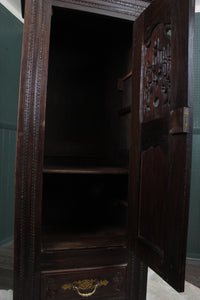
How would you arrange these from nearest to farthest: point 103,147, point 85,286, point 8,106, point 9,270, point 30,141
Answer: point 30,141 → point 85,286 → point 103,147 → point 9,270 → point 8,106

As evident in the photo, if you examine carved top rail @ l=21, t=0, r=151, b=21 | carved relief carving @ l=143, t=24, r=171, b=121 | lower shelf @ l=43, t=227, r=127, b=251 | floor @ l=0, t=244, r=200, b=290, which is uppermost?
carved top rail @ l=21, t=0, r=151, b=21

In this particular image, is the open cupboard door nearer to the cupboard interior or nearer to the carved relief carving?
the carved relief carving

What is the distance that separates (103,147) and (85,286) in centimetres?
90

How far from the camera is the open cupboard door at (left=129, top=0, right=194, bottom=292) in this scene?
80 centimetres

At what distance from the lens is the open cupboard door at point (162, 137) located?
2.63ft

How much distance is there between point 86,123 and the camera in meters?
1.81

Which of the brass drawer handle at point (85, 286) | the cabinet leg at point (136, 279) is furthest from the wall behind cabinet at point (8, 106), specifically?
the cabinet leg at point (136, 279)

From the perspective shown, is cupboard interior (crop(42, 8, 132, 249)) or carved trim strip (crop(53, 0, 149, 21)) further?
cupboard interior (crop(42, 8, 132, 249))

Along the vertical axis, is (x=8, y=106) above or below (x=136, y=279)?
above

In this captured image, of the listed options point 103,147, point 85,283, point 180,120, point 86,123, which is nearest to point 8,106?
point 86,123

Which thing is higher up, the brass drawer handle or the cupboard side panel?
the cupboard side panel

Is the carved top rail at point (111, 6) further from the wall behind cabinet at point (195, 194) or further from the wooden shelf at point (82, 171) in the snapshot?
the wall behind cabinet at point (195, 194)

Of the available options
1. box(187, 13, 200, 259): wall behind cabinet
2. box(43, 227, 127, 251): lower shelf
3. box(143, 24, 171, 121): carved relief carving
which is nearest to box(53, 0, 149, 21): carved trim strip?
box(143, 24, 171, 121): carved relief carving

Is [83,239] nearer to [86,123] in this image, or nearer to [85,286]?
[85,286]
